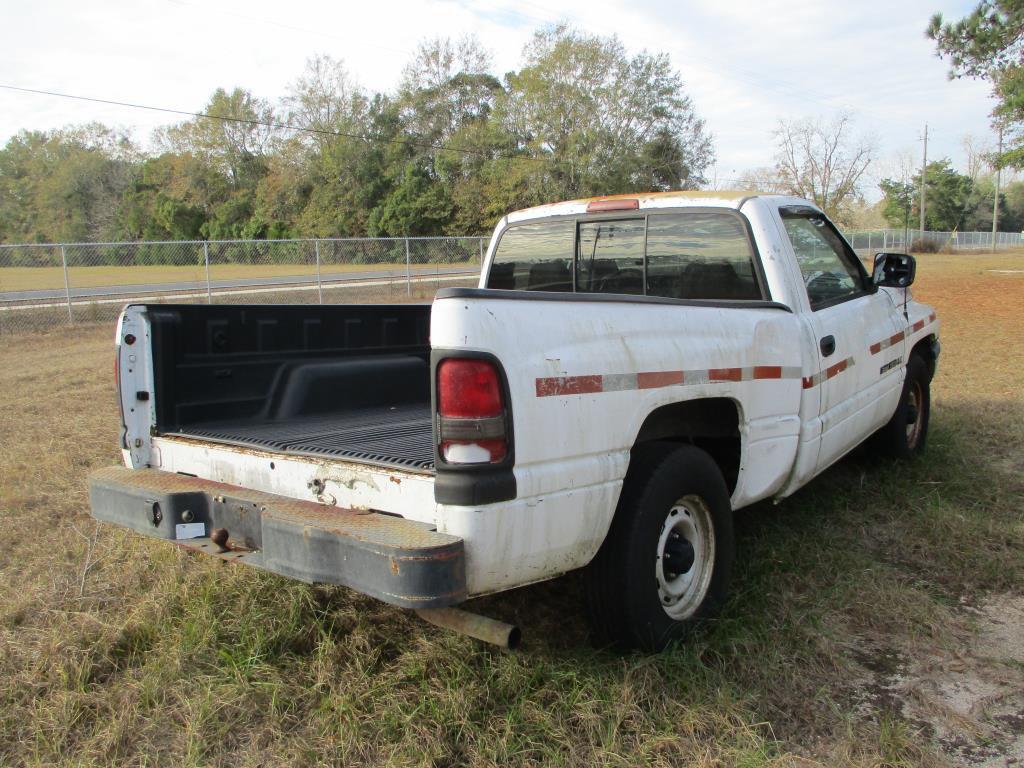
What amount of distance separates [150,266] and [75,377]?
61.8 feet

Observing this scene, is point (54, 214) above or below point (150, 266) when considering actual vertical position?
above

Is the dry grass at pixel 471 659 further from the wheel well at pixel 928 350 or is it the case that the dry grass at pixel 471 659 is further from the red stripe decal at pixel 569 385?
the wheel well at pixel 928 350

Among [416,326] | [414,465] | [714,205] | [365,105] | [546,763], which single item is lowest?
[546,763]

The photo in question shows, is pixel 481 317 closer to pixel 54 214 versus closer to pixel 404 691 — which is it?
pixel 404 691

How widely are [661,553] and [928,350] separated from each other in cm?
383

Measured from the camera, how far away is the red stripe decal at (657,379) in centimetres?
287

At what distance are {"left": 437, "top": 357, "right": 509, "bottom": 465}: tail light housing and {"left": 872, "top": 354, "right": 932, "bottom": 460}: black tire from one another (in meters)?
3.97

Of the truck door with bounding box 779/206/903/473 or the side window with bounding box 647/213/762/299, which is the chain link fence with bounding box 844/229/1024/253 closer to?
the truck door with bounding box 779/206/903/473

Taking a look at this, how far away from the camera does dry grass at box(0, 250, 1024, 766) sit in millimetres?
2693

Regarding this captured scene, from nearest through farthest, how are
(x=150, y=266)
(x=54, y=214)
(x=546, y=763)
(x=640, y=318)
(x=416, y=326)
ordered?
(x=546, y=763)
(x=640, y=318)
(x=416, y=326)
(x=150, y=266)
(x=54, y=214)

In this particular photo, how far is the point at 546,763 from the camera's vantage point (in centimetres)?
259

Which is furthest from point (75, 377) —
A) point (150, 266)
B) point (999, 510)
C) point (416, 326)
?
point (150, 266)

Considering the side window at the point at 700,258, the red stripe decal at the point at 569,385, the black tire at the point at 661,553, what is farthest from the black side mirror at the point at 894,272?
the red stripe decal at the point at 569,385

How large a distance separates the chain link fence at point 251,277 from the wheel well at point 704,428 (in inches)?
588
